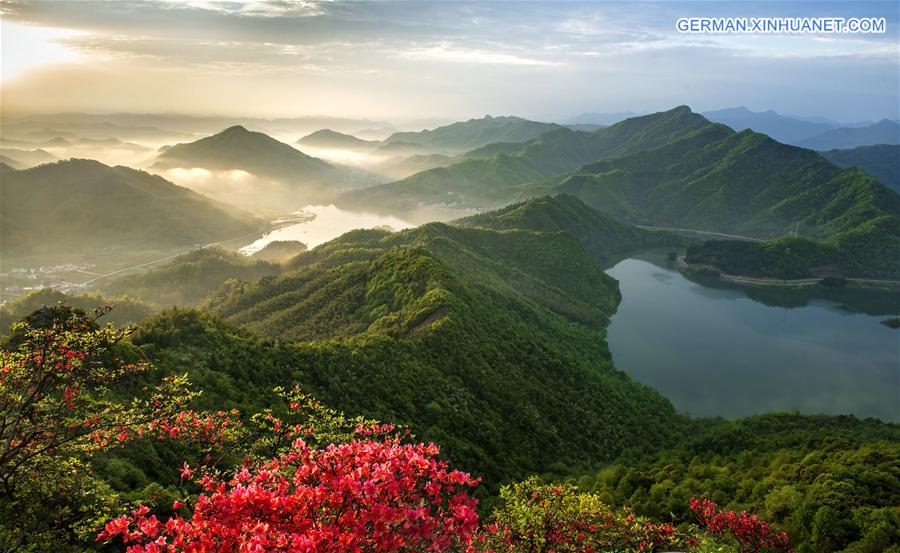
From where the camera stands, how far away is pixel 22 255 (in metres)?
175

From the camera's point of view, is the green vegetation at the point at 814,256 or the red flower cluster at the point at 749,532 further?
the green vegetation at the point at 814,256

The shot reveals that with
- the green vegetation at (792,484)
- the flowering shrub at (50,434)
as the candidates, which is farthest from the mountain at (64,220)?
the flowering shrub at (50,434)

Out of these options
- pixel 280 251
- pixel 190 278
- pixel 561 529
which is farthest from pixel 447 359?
pixel 280 251

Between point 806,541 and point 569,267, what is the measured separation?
3513 inches

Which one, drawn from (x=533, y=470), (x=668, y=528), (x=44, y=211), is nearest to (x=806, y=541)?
(x=668, y=528)

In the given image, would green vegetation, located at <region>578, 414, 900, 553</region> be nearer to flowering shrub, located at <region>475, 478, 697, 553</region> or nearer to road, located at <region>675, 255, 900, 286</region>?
flowering shrub, located at <region>475, 478, 697, 553</region>

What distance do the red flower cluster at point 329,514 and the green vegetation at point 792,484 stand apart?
1850cm

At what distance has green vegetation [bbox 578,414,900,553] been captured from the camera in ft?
64.7

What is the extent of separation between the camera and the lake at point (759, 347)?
6750 centimetres

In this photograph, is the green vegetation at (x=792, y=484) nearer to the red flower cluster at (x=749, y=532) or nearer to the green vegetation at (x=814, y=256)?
the red flower cluster at (x=749, y=532)

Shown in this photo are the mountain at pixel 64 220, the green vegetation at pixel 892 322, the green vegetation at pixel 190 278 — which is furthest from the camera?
the mountain at pixel 64 220

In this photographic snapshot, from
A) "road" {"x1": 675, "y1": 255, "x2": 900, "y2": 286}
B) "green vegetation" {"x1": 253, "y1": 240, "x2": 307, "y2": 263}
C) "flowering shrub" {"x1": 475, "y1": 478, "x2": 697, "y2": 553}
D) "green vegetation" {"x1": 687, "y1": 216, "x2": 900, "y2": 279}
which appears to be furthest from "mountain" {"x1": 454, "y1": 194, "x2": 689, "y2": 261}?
"flowering shrub" {"x1": 475, "y1": 478, "x2": 697, "y2": 553}

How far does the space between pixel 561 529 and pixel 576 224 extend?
489ft

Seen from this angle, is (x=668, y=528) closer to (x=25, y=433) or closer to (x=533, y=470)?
(x=25, y=433)
